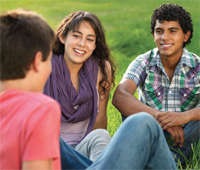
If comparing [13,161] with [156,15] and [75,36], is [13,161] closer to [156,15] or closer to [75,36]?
[75,36]

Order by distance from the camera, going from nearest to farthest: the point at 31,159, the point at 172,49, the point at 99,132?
the point at 31,159, the point at 99,132, the point at 172,49

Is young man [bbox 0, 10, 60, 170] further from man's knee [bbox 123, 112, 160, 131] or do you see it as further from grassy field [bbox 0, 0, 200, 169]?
grassy field [bbox 0, 0, 200, 169]

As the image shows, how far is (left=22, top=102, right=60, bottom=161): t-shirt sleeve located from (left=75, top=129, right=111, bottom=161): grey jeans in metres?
1.14

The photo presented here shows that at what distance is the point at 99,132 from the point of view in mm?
2867

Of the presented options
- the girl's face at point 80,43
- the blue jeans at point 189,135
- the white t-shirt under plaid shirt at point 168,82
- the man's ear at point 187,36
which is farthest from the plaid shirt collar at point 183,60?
the girl's face at point 80,43

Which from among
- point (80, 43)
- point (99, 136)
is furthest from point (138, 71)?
point (99, 136)

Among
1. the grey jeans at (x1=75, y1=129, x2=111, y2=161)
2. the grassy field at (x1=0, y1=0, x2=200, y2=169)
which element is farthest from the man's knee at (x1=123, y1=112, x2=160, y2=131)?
the grassy field at (x1=0, y1=0, x2=200, y2=169)

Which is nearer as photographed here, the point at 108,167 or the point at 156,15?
the point at 108,167

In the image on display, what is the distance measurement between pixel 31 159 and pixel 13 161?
0.08 metres

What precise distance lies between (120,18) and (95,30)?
20.6 feet

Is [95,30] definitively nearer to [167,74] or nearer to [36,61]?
[167,74]

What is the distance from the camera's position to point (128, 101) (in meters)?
3.28

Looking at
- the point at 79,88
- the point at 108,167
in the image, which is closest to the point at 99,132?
the point at 79,88

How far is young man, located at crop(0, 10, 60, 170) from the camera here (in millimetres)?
1536
